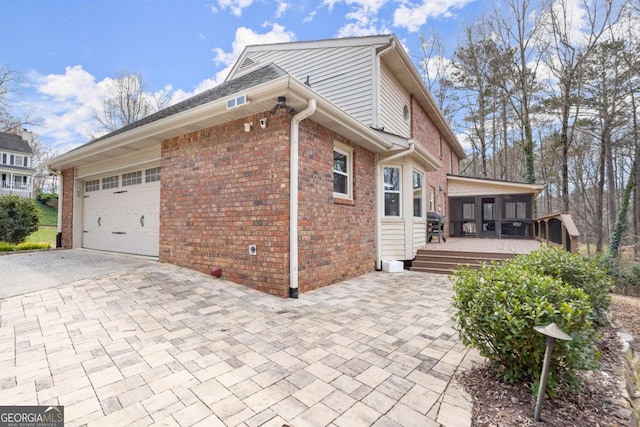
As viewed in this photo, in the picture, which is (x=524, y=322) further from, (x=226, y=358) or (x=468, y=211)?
(x=468, y=211)

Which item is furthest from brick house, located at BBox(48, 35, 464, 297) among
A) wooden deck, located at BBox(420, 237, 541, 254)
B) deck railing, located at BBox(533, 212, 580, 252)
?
deck railing, located at BBox(533, 212, 580, 252)

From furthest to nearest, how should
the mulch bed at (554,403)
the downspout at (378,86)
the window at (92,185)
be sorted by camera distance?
1. the window at (92,185)
2. the downspout at (378,86)
3. the mulch bed at (554,403)

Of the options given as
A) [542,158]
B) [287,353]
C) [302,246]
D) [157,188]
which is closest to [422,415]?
[287,353]

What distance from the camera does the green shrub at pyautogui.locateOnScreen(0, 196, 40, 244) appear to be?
963 centimetres

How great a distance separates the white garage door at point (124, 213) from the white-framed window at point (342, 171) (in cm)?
405

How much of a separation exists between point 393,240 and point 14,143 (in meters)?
37.0

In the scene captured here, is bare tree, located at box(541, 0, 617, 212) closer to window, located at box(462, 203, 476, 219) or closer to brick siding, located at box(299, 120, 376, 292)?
window, located at box(462, 203, 476, 219)

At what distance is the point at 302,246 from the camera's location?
4832 mm

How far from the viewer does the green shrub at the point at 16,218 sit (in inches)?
379

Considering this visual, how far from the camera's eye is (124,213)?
7.45 metres

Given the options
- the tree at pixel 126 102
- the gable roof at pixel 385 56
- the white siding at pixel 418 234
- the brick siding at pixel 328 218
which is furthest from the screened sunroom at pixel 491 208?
the tree at pixel 126 102

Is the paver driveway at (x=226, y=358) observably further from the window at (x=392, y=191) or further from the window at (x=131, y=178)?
the window at (x=392, y=191)

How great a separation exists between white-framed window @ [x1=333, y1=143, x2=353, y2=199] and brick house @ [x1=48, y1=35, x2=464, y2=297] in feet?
0.10

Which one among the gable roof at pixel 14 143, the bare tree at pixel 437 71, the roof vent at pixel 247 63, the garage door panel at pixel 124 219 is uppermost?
the bare tree at pixel 437 71
